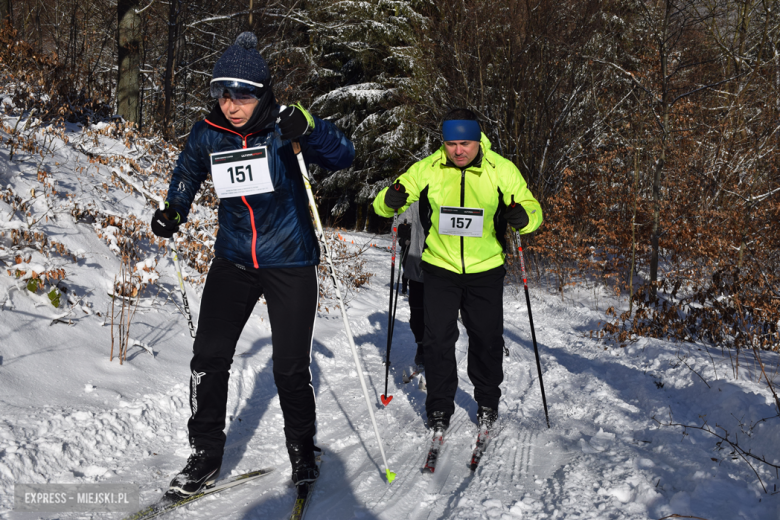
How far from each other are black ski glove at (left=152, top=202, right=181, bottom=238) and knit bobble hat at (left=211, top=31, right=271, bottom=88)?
761 mm

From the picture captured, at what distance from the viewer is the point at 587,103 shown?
1277 centimetres

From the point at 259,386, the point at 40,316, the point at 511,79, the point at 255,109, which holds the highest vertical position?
the point at 511,79

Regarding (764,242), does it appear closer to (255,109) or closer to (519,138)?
(519,138)

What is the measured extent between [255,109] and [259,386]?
272 centimetres

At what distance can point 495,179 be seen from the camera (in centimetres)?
354

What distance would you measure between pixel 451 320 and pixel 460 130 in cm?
128

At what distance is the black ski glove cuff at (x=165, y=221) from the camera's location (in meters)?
2.86

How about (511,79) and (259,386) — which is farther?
(511,79)

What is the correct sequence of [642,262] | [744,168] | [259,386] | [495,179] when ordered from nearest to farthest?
[495,179] < [259,386] < [744,168] < [642,262]

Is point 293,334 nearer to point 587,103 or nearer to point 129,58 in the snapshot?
point 129,58

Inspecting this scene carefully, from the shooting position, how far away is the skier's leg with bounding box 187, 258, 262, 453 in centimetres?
274

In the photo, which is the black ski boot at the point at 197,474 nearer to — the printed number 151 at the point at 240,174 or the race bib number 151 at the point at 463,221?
the printed number 151 at the point at 240,174

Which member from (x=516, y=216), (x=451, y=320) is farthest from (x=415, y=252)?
(x=516, y=216)

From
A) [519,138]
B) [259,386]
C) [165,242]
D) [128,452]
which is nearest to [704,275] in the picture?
[519,138]
